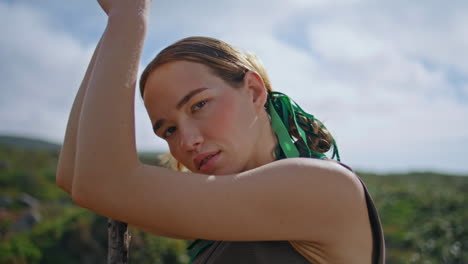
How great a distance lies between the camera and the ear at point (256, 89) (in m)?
1.86

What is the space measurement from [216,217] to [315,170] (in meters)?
0.39

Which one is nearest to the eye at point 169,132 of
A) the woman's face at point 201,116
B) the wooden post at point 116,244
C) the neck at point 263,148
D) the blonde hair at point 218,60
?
the woman's face at point 201,116

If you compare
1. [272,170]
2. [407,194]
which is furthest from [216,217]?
[407,194]

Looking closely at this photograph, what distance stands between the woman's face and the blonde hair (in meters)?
0.03

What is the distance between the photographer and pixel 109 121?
1.31 m

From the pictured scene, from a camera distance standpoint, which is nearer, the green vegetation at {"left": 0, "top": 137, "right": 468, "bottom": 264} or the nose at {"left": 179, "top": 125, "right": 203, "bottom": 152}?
the nose at {"left": 179, "top": 125, "right": 203, "bottom": 152}

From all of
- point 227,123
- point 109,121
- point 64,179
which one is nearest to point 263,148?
point 227,123

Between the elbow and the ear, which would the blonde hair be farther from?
the elbow

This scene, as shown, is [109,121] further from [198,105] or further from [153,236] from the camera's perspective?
[153,236]

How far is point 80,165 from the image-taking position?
52.2 inches

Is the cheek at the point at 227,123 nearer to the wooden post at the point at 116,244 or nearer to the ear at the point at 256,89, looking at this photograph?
the ear at the point at 256,89

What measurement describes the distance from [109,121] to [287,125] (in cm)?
92

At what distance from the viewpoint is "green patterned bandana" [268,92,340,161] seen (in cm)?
177

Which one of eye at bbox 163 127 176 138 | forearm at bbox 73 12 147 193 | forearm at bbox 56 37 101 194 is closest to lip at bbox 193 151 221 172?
eye at bbox 163 127 176 138
